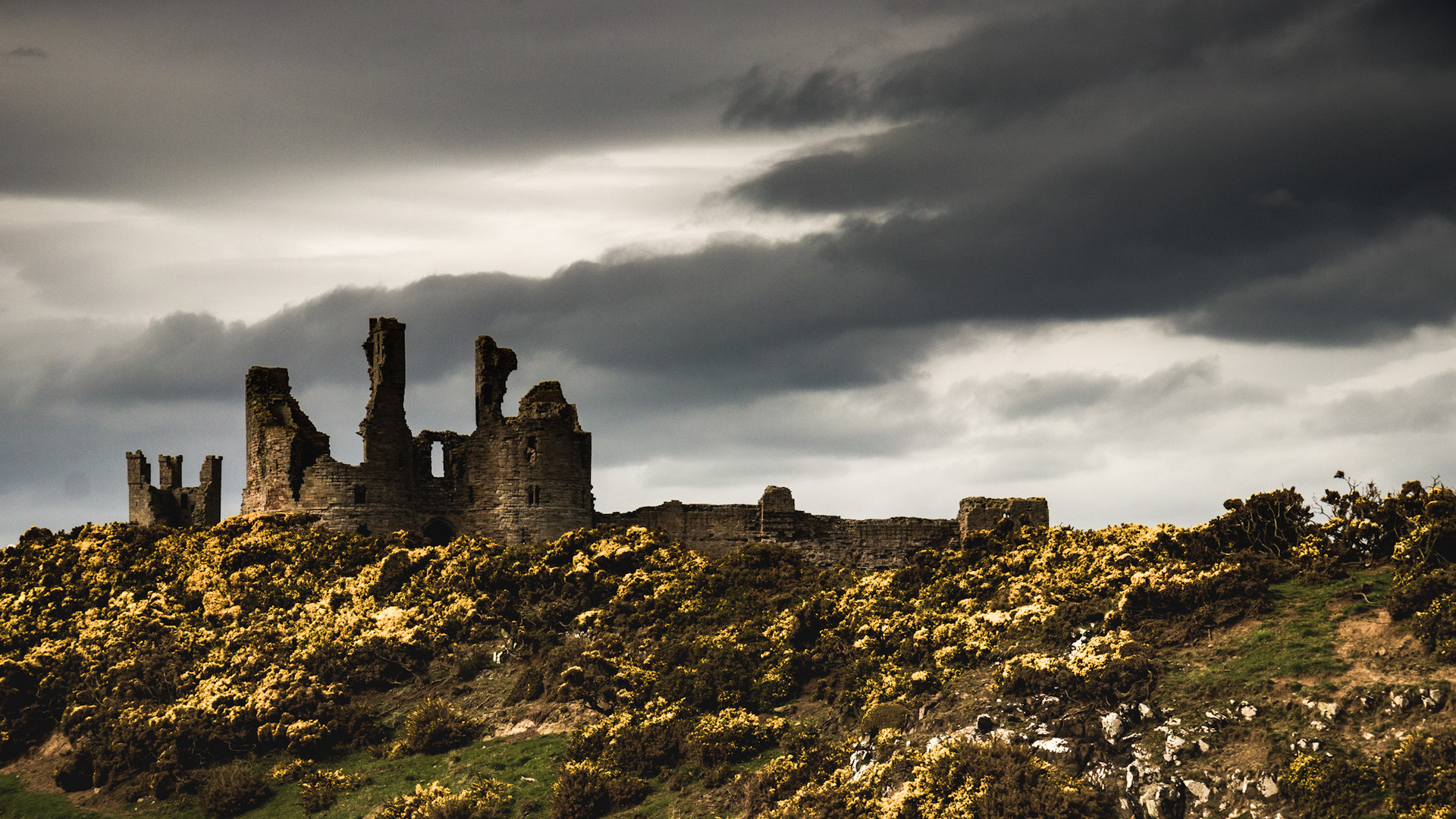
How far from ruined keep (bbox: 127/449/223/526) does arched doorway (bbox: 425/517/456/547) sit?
18.2m

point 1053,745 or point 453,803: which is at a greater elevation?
point 1053,745

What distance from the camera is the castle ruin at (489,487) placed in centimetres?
4553

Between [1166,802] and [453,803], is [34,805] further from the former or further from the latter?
[1166,802]

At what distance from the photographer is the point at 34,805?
111ft

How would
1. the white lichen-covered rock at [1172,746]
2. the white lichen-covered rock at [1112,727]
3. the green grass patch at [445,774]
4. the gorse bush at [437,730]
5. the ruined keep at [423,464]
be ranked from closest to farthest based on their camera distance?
the white lichen-covered rock at [1172,746]
the white lichen-covered rock at [1112,727]
the green grass patch at [445,774]
the gorse bush at [437,730]
the ruined keep at [423,464]

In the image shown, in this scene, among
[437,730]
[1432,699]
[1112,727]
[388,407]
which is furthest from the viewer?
[388,407]

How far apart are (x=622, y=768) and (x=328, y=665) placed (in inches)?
426

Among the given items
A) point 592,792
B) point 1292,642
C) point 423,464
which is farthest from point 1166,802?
point 423,464

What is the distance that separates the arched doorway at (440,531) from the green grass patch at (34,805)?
15083 mm

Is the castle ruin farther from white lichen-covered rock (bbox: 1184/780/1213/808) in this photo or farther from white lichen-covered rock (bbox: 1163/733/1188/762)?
white lichen-covered rock (bbox: 1184/780/1213/808)

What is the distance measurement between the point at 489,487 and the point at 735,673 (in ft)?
58.2

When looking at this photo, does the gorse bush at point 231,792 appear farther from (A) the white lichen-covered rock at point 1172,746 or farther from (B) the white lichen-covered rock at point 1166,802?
(A) the white lichen-covered rock at point 1172,746

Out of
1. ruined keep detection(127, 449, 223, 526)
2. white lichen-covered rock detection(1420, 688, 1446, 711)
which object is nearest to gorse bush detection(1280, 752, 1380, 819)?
white lichen-covered rock detection(1420, 688, 1446, 711)

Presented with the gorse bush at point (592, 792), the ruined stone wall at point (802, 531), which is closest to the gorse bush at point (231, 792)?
the gorse bush at point (592, 792)
